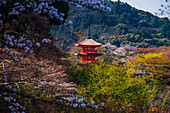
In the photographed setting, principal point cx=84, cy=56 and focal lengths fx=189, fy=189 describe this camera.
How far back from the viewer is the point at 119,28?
161 feet

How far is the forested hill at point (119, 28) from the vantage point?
138 ft

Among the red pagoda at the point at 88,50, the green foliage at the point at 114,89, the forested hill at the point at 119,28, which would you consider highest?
the forested hill at the point at 119,28

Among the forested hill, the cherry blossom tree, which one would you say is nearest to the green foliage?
the cherry blossom tree

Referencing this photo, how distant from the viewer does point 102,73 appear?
11.9 metres

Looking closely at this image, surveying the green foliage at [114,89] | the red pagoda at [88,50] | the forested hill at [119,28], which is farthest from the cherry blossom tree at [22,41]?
the forested hill at [119,28]

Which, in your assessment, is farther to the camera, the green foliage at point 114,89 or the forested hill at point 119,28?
the forested hill at point 119,28

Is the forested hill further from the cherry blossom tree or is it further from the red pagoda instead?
the cherry blossom tree

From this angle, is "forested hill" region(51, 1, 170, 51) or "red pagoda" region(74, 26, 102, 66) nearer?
"red pagoda" region(74, 26, 102, 66)

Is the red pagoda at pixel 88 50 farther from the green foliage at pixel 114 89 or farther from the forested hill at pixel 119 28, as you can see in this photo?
the forested hill at pixel 119 28

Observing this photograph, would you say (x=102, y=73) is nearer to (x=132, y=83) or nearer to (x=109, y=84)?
(x=109, y=84)

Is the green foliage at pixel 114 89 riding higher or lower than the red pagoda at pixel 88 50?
lower

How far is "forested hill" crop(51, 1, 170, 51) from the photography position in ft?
Answer: 138

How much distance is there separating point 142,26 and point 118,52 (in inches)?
1182

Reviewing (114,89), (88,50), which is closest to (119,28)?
(88,50)
